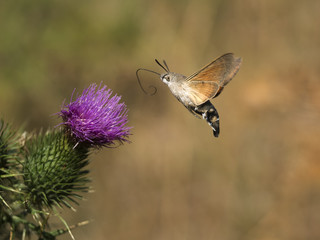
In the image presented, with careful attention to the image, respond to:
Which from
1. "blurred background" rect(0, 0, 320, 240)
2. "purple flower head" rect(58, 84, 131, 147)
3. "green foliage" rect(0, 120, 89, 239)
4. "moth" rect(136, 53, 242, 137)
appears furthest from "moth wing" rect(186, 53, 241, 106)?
"blurred background" rect(0, 0, 320, 240)

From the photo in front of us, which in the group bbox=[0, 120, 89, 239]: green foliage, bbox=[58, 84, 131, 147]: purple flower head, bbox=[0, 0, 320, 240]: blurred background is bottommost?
bbox=[0, 120, 89, 239]: green foliage

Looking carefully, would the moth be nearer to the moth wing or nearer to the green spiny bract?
the moth wing

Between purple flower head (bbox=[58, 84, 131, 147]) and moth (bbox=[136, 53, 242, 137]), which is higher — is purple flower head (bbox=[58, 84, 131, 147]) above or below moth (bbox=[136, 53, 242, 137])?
below

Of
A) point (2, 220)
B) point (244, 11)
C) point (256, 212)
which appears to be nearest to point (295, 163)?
point (256, 212)

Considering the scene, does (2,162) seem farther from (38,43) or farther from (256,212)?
(256,212)

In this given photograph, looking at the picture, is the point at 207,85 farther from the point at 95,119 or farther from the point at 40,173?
the point at 40,173

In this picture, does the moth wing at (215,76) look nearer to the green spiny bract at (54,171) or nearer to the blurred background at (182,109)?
the green spiny bract at (54,171)

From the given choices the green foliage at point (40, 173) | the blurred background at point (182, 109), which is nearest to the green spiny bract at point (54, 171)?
A: the green foliage at point (40, 173)

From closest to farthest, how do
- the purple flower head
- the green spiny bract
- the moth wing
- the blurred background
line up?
the moth wing, the purple flower head, the green spiny bract, the blurred background
